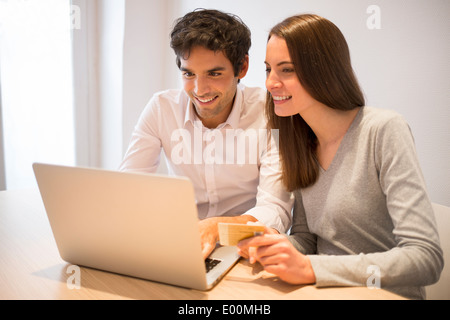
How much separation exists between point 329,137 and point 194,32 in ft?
2.36

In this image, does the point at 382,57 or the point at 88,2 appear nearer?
the point at 382,57

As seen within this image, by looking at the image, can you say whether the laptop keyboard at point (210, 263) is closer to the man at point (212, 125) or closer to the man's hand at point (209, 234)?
the man's hand at point (209, 234)

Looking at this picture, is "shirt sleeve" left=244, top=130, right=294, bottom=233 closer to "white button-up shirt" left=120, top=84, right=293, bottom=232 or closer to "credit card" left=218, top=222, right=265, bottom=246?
"white button-up shirt" left=120, top=84, right=293, bottom=232

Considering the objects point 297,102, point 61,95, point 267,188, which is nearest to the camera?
point 297,102

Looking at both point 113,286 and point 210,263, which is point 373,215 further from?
point 113,286

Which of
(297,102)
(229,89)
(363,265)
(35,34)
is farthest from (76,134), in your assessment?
(363,265)

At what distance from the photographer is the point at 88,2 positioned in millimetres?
3074

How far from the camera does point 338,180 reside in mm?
1162

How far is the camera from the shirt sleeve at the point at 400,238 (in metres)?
0.89

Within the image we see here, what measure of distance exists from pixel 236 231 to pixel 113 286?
314mm

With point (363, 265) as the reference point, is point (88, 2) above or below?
above

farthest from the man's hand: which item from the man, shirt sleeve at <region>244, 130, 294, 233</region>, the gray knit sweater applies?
the man
